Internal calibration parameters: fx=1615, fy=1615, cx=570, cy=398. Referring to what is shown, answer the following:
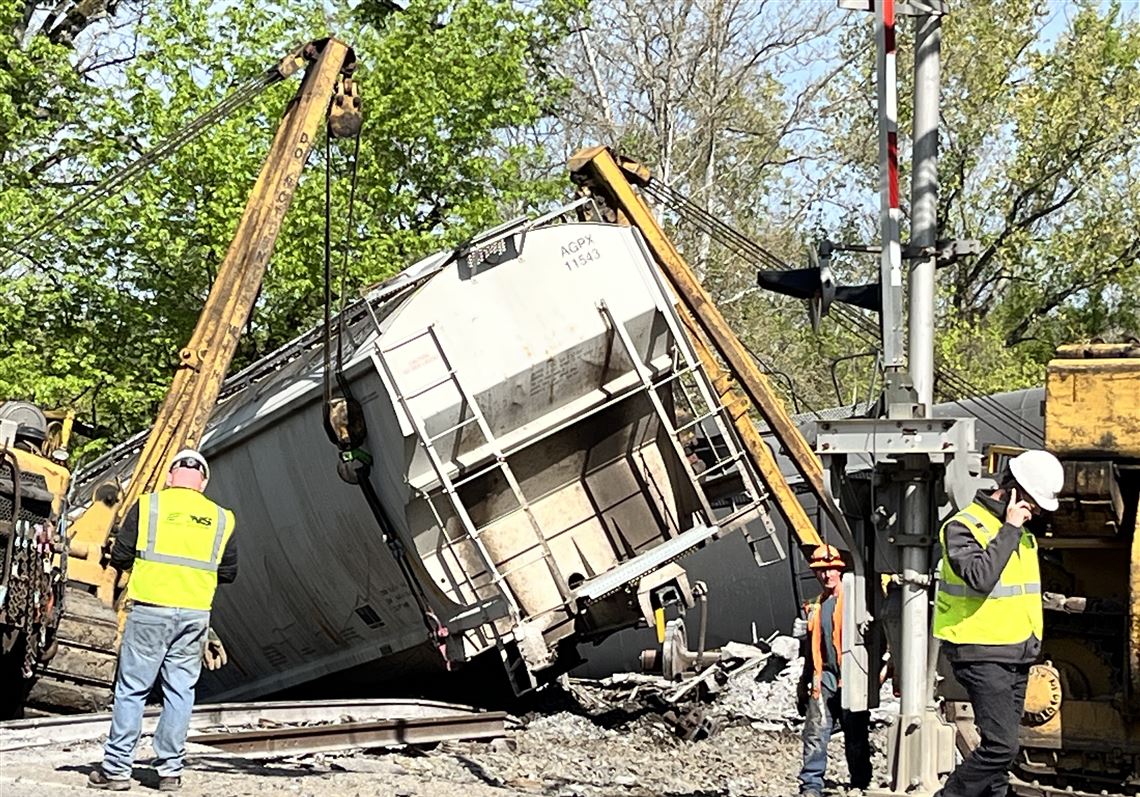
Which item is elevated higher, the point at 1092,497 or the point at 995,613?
the point at 1092,497

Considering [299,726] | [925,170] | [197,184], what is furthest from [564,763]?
[197,184]

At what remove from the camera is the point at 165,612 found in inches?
295

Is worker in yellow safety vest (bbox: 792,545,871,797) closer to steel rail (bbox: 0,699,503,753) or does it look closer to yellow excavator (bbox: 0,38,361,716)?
steel rail (bbox: 0,699,503,753)

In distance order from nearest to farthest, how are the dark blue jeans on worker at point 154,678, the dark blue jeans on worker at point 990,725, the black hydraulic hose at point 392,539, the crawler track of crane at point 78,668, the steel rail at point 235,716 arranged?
the dark blue jeans on worker at point 990,725 < the dark blue jeans on worker at point 154,678 < the steel rail at point 235,716 < the crawler track of crane at point 78,668 < the black hydraulic hose at point 392,539

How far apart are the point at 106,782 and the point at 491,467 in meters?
5.42

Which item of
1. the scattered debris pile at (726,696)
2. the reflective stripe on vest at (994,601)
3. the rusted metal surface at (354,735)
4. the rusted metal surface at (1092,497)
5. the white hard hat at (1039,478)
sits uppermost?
the white hard hat at (1039,478)

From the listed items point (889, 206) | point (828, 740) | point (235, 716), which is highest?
point (889, 206)

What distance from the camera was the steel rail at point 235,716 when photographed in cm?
934

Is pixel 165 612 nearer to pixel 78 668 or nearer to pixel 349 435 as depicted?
pixel 78 668

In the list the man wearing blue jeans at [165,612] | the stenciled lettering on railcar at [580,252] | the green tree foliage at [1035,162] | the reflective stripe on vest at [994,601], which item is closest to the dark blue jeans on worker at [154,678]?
the man wearing blue jeans at [165,612]

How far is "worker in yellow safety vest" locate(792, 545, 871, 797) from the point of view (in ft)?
29.5

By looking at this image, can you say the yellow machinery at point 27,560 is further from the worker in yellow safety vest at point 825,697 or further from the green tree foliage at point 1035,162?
the green tree foliage at point 1035,162

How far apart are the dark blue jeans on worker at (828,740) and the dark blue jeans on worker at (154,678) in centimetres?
356

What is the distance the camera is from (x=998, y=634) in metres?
6.59
